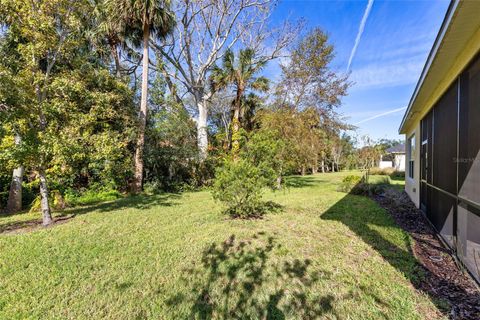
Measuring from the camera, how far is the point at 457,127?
154 inches

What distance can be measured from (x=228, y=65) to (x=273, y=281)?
1343cm

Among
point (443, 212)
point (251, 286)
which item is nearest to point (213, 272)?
point (251, 286)

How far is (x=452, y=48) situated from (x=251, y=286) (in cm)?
445

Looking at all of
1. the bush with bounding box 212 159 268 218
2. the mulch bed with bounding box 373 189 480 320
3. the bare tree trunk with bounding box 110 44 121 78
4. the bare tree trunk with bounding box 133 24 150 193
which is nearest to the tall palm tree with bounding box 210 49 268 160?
the bare tree trunk with bounding box 133 24 150 193

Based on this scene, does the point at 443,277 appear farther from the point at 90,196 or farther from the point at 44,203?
the point at 90,196

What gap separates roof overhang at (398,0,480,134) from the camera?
272 cm

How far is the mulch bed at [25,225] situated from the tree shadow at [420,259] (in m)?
6.86

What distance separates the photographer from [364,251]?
4.01 m

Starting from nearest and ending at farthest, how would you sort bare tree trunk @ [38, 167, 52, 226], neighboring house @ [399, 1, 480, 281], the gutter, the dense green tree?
the gutter < neighboring house @ [399, 1, 480, 281] < the dense green tree < bare tree trunk @ [38, 167, 52, 226]

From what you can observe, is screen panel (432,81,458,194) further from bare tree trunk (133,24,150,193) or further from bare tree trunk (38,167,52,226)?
bare tree trunk (133,24,150,193)

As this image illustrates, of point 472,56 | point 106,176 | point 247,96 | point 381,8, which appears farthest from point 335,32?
point 106,176

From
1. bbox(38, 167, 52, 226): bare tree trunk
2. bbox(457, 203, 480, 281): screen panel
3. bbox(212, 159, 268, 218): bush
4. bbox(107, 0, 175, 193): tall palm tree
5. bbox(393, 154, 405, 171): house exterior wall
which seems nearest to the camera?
bbox(457, 203, 480, 281): screen panel

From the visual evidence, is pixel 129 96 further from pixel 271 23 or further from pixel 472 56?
pixel 472 56

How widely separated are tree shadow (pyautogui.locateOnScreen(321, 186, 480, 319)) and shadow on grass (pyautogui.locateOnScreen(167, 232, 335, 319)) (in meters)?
1.21
